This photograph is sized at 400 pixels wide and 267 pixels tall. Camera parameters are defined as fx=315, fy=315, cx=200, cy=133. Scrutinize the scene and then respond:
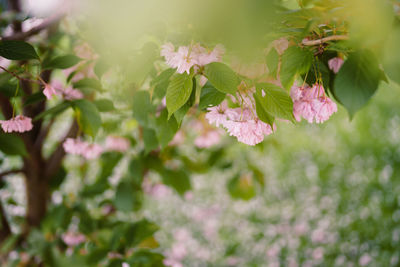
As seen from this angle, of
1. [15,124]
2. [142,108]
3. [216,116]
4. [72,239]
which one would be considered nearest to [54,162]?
[72,239]

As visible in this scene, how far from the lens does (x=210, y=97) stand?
2.03 feet

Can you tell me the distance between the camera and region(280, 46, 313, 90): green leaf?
1.87 feet

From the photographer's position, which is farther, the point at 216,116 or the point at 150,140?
the point at 150,140

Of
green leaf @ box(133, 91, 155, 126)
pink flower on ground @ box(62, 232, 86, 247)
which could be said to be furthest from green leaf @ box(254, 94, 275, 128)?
pink flower on ground @ box(62, 232, 86, 247)

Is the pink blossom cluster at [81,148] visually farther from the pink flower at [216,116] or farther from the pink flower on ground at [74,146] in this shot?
the pink flower at [216,116]

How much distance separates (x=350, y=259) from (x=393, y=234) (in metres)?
0.36

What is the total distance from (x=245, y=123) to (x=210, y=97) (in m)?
0.09

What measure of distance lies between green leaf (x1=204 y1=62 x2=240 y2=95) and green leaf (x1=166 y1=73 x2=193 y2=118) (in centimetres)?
4

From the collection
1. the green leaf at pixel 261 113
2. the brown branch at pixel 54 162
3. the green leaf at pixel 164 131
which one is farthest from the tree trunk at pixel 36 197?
the green leaf at pixel 261 113

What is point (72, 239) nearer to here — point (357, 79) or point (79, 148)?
point (79, 148)

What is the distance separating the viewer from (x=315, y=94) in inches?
25.5

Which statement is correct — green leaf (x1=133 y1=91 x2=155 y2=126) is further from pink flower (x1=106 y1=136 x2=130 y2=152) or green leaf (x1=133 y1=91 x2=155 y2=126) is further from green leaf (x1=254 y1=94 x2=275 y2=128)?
pink flower (x1=106 y1=136 x2=130 y2=152)

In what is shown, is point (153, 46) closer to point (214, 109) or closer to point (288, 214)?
point (214, 109)

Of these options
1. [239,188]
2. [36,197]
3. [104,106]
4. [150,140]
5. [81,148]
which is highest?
[104,106]
